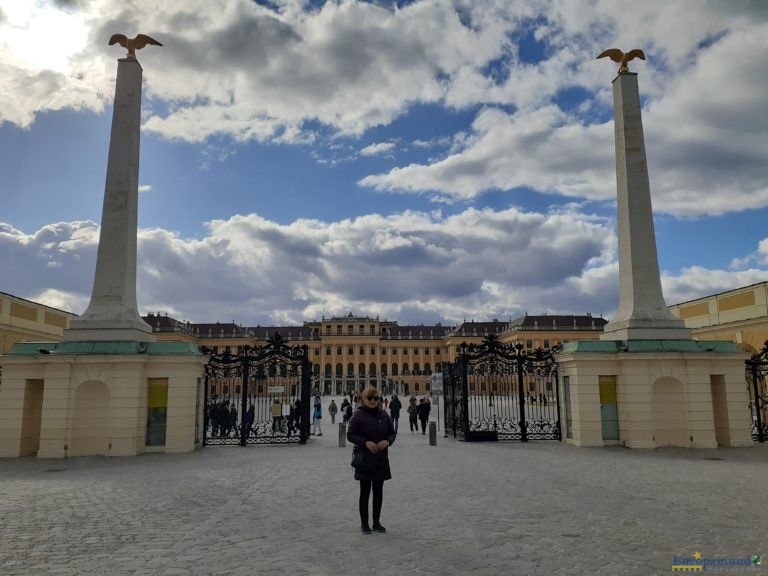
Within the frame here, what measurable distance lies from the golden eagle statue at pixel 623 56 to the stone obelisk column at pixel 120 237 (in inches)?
651

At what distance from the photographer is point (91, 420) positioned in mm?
17375

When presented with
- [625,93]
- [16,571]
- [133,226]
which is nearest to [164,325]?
[133,226]

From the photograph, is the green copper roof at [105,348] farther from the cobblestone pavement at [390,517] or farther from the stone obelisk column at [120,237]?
the cobblestone pavement at [390,517]

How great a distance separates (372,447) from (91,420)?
13.0m

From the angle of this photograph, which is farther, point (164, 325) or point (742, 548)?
point (164, 325)

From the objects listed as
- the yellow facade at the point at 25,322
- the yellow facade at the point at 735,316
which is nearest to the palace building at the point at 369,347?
the yellow facade at the point at 25,322

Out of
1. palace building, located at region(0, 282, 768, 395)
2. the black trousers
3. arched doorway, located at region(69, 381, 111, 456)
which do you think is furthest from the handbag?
palace building, located at region(0, 282, 768, 395)

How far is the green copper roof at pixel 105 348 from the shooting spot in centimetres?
1753

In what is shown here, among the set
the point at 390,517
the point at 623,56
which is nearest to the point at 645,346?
the point at 623,56

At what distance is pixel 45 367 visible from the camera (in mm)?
17438

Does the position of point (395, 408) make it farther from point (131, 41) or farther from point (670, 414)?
point (131, 41)

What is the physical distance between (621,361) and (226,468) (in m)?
12.4

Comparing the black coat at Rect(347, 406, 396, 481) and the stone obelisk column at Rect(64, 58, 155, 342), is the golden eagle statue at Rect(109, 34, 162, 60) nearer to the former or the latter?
the stone obelisk column at Rect(64, 58, 155, 342)

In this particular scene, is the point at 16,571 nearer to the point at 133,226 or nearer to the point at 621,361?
the point at 133,226
